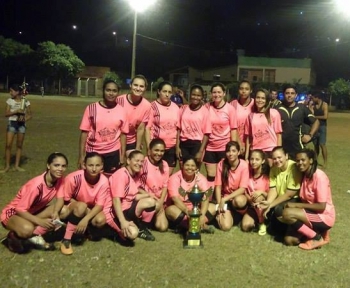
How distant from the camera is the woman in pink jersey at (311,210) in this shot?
522cm

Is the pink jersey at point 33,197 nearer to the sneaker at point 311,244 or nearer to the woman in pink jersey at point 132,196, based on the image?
the woman in pink jersey at point 132,196

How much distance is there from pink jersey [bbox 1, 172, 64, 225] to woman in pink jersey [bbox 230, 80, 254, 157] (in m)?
2.81

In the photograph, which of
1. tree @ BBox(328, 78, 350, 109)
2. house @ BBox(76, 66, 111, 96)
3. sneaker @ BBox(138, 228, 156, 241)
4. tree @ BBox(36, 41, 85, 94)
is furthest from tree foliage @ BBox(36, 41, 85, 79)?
sneaker @ BBox(138, 228, 156, 241)

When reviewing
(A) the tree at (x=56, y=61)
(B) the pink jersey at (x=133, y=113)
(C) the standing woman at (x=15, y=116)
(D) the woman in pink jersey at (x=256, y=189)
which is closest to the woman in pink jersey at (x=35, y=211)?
(B) the pink jersey at (x=133, y=113)

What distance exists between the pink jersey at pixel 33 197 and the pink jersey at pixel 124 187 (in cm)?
61

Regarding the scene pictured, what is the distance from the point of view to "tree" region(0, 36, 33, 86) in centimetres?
5609

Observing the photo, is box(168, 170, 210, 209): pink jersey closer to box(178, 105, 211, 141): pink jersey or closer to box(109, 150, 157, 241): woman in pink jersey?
box(109, 150, 157, 241): woman in pink jersey

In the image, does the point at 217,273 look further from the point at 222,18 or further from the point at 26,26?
the point at 26,26

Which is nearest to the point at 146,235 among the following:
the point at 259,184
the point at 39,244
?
the point at 39,244

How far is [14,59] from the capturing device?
56.6 meters

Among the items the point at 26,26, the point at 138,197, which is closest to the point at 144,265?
the point at 138,197

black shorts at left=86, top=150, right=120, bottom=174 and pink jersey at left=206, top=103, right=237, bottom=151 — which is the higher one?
pink jersey at left=206, top=103, right=237, bottom=151

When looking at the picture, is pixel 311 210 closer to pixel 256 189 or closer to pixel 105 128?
pixel 256 189

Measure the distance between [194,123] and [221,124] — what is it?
392mm
